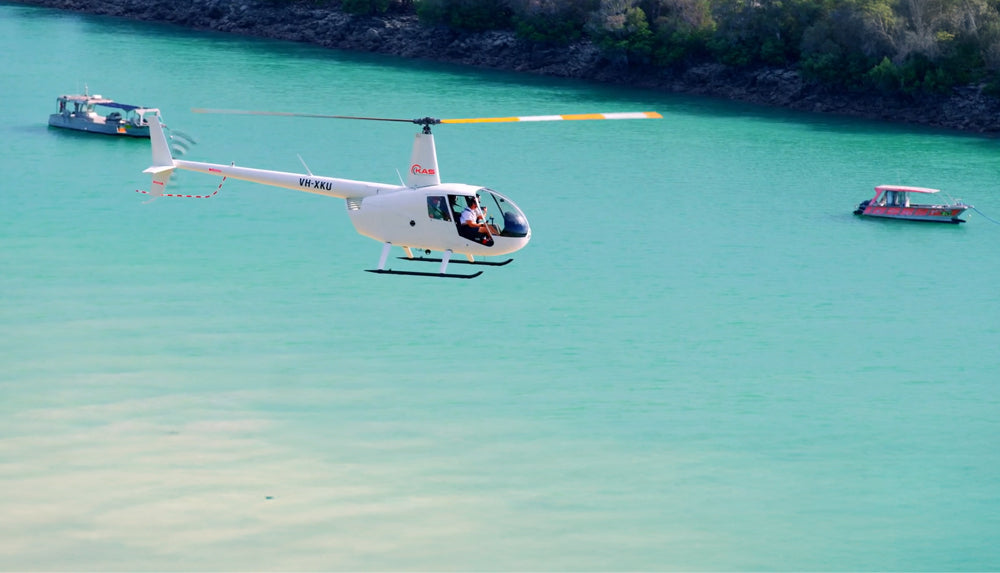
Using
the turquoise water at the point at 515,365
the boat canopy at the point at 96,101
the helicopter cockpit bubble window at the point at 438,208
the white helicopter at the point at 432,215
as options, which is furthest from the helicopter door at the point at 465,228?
the boat canopy at the point at 96,101

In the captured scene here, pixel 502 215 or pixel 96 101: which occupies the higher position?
pixel 502 215

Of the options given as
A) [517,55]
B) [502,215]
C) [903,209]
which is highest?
[502,215]

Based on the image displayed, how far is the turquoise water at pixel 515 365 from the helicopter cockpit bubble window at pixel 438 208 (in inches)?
381

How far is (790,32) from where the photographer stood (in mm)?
92188

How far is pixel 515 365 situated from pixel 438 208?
54.2ft

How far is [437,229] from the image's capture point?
125 ft

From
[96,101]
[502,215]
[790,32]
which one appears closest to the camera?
[502,215]

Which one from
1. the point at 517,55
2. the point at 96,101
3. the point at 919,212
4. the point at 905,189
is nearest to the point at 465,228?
the point at 905,189

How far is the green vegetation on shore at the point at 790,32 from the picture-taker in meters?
85.3

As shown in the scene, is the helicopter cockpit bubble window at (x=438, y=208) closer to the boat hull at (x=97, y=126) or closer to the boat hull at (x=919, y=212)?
the boat hull at (x=919, y=212)

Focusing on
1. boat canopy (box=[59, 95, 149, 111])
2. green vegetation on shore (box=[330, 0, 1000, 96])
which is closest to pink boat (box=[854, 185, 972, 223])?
green vegetation on shore (box=[330, 0, 1000, 96])

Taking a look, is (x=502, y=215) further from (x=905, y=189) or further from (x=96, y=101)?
(x=96, y=101)

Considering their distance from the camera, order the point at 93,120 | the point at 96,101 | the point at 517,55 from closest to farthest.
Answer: the point at 96,101 → the point at 93,120 → the point at 517,55

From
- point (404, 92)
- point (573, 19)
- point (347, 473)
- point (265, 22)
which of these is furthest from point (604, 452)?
point (265, 22)
